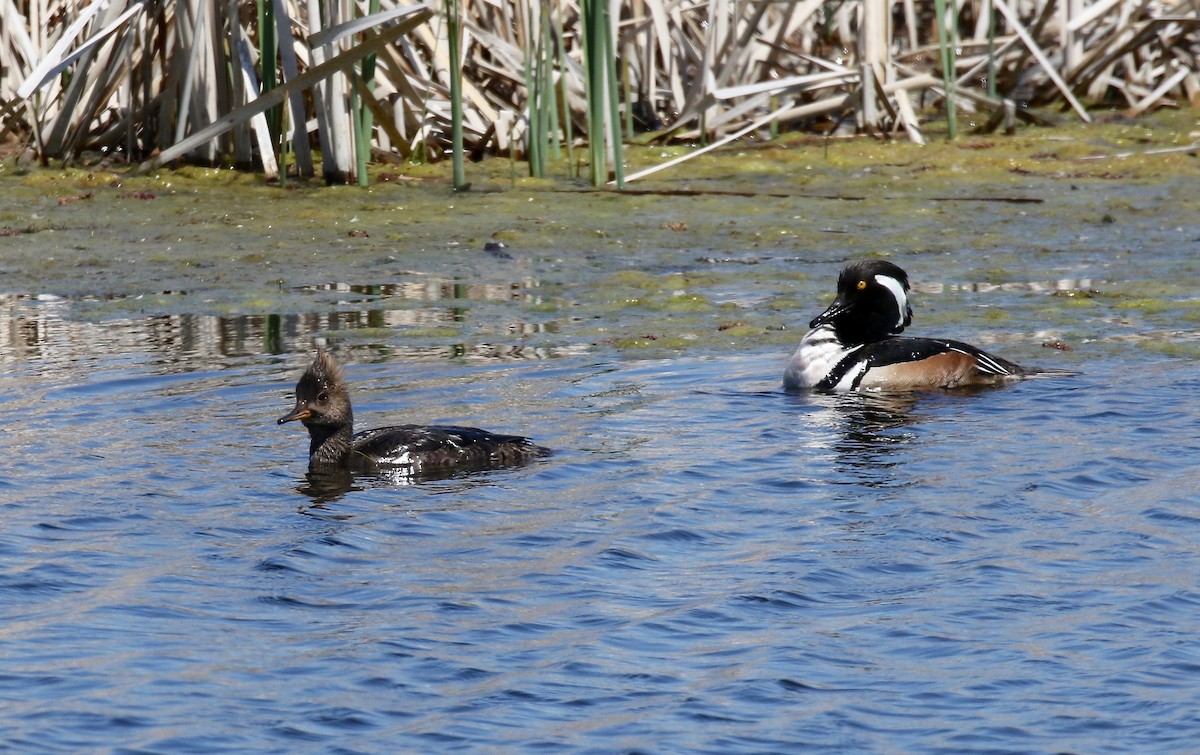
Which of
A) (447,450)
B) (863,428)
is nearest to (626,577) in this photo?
(447,450)

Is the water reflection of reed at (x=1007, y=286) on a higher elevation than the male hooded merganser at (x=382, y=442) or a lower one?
higher

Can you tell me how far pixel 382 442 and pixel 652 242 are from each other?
18.2 ft

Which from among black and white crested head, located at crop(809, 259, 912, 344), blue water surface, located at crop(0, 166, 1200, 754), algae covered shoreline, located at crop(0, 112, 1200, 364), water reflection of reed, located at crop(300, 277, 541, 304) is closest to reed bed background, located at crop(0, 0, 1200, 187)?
algae covered shoreline, located at crop(0, 112, 1200, 364)

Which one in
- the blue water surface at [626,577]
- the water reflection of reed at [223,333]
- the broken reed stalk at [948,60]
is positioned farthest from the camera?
the broken reed stalk at [948,60]

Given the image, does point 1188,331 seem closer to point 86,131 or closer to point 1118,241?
point 1118,241

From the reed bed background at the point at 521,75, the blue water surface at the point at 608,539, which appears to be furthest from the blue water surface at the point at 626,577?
the reed bed background at the point at 521,75

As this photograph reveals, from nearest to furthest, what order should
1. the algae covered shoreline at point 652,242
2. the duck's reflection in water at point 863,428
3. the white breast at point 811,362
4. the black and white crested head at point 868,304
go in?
the duck's reflection in water at point 863,428
the white breast at point 811,362
the black and white crested head at point 868,304
the algae covered shoreline at point 652,242

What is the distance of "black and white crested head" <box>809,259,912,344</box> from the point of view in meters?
9.82

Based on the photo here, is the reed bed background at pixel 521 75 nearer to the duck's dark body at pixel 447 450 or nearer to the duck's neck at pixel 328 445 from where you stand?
the duck's neck at pixel 328 445

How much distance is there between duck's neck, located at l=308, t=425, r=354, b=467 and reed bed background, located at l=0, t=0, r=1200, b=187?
5.53m

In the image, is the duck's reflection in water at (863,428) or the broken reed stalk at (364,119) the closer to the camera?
the duck's reflection in water at (863,428)

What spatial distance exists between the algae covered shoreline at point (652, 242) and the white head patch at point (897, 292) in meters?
0.79

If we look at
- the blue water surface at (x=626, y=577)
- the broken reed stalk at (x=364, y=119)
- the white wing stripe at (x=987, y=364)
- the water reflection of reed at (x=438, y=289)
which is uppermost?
the broken reed stalk at (x=364, y=119)

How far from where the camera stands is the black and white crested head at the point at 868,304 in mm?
9820
